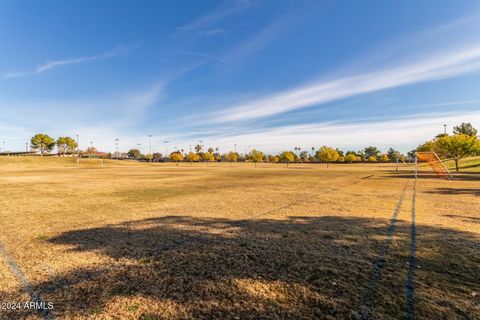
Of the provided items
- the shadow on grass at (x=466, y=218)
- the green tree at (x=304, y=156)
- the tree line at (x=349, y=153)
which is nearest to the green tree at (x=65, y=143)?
the tree line at (x=349, y=153)

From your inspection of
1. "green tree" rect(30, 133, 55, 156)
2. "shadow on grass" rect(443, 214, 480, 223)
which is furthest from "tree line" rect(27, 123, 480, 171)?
"shadow on grass" rect(443, 214, 480, 223)

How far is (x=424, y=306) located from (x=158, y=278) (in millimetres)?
4568

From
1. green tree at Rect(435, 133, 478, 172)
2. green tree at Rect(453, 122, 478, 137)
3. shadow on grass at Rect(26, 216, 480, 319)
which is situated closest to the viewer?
shadow on grass at Rect(26, 216, 480, 319)

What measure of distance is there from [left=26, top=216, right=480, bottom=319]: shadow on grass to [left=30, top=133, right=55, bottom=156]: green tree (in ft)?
532

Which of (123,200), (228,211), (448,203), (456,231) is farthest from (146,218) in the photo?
(448,203)

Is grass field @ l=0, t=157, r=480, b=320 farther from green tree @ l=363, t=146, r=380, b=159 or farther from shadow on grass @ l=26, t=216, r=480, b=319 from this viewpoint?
green tree @ l=363, t=146, r=380, b=159

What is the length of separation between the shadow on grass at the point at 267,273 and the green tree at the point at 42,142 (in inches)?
6388

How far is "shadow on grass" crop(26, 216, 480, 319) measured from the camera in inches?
151

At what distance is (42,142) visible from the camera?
13425 cm

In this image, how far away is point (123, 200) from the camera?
14.5m

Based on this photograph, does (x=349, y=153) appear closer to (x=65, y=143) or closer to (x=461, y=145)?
(x=461, y=145)

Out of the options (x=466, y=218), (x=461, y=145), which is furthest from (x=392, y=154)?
Answer: (x=466, y=218)

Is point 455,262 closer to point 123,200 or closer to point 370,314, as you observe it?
point 370,314

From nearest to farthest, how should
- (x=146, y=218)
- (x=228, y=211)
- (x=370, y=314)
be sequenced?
(x=370, y=314)
(x=146, y=218)
(x=228, y=211)
